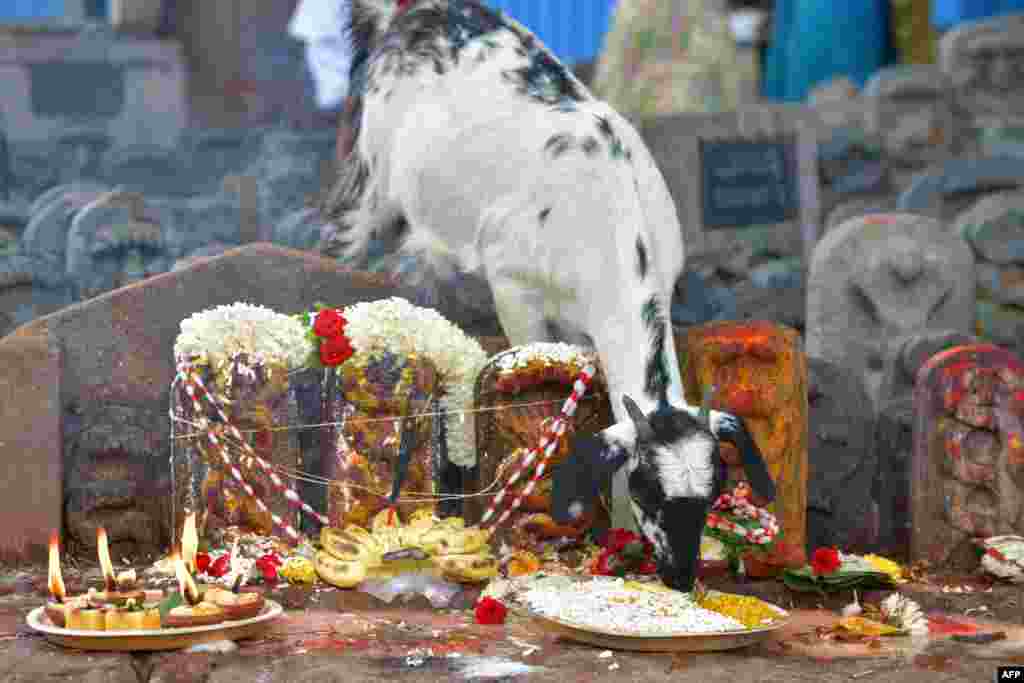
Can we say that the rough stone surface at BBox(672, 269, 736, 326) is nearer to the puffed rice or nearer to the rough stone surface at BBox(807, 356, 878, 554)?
the rough stone surface at BBox(807, 356, 878, 554)

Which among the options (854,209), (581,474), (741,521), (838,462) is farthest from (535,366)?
(854,209)

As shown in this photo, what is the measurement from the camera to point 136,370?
7430mm

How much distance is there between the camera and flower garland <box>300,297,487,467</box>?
711 centimetres

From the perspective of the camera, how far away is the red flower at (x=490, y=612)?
20.3ft

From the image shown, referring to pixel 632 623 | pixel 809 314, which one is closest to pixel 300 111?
pixel 809 314

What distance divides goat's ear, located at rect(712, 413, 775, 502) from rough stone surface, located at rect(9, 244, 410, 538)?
2102 mm

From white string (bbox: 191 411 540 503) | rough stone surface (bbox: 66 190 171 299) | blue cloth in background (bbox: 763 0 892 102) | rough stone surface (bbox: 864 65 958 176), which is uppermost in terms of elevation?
blue cloth in background (bbox: 763 0 892 102)

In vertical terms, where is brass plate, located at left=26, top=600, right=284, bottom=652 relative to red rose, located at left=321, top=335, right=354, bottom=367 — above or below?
below

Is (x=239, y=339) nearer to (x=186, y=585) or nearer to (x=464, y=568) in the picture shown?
(x=464, y=568)

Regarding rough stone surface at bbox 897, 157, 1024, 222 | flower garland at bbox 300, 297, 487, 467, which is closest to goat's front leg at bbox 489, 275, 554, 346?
flower garland at bbox 300, 297, 487, 467

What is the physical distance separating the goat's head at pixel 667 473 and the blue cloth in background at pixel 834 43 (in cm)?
1280

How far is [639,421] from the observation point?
6.29m

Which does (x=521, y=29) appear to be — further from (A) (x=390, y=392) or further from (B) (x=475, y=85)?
(A) (x=390, y=392)

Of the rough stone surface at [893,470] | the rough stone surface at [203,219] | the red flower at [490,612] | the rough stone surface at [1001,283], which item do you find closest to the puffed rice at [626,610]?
the red flower at [490,612]
